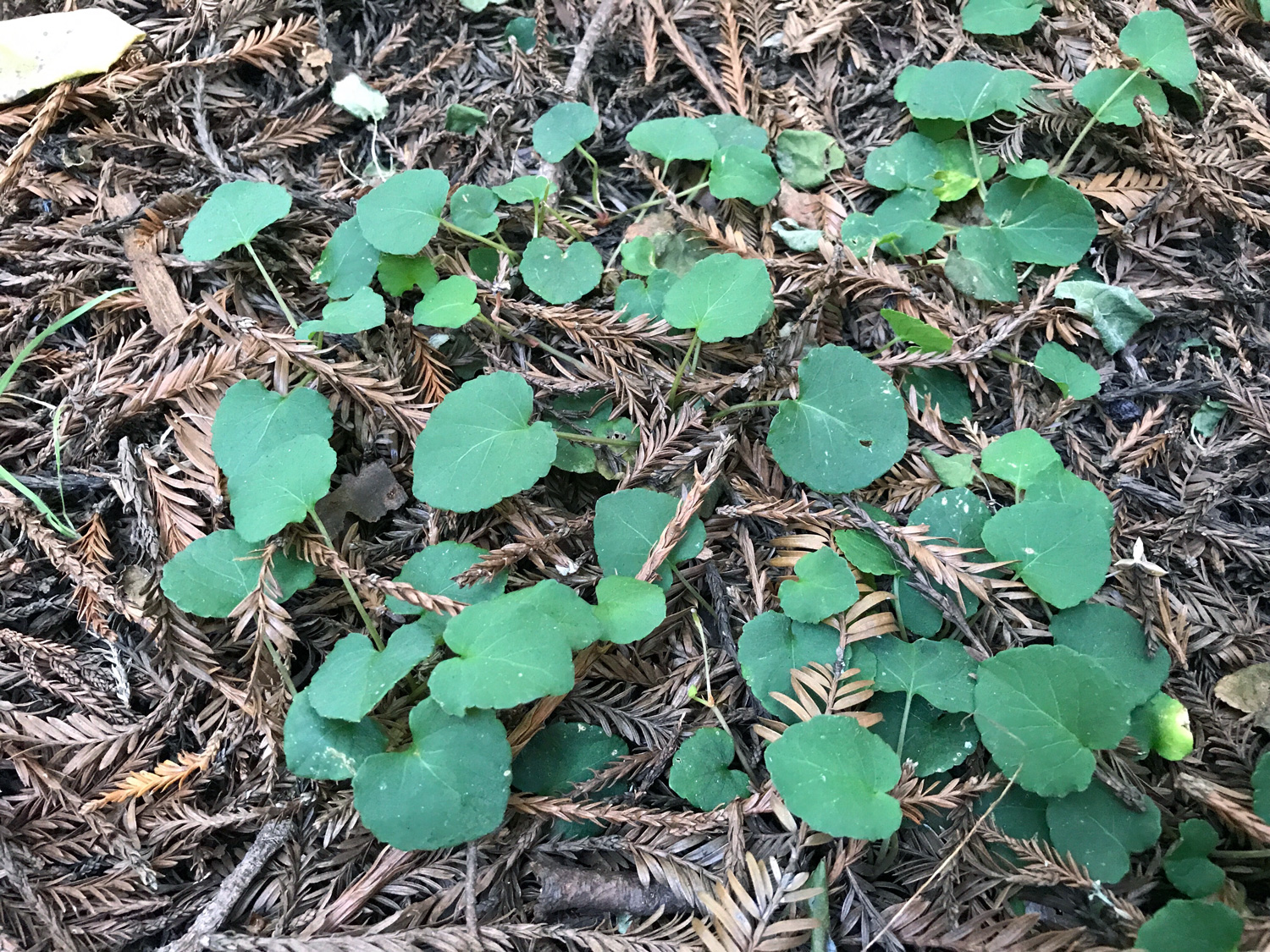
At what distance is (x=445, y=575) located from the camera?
160cm

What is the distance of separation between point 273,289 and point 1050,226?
2021 millimetres

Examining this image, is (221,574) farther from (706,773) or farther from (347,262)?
(706,773)

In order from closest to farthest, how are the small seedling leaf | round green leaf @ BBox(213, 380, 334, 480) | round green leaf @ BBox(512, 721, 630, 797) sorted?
round green leaf @ BBox(512, 721, 630, 797)
round green leaf @ BBox(213, 380, 334, 480)
the small seedling leaf

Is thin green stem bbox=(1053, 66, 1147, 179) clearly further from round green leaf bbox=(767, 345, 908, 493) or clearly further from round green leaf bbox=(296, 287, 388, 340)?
round green leaf bbox=(296, 287, 388, 340)

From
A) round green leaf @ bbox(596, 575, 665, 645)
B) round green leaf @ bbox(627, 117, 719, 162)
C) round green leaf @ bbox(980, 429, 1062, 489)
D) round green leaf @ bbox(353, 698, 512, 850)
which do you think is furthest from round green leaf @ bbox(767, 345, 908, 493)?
round green leaf @ bbox(353, 698, 512, 850)

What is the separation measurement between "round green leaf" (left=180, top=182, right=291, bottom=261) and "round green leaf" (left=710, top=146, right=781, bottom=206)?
1121 millimetres

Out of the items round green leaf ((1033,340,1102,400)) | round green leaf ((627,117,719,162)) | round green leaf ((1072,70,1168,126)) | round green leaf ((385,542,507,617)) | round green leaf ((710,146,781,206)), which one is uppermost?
round green leaf ((1072,70,1168,126))

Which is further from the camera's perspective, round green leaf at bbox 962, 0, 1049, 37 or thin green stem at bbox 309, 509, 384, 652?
round green leaf at bbox 962, 0, 1049, 37

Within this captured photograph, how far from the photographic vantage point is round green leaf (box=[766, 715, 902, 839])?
130 centimetres

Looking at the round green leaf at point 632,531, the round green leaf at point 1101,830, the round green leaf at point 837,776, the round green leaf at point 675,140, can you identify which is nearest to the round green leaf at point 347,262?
the round green leaf at point 675,140

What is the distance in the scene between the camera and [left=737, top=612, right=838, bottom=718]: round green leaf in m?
1.52

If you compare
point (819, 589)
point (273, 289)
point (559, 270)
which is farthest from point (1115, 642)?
point (273, 289)

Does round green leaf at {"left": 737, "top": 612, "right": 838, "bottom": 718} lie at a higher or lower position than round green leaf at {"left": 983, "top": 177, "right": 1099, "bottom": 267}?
lower

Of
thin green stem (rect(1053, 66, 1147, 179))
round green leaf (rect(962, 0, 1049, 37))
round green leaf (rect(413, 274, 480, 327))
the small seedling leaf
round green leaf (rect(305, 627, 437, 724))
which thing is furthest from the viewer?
round green leaf (rect(962, 0, 1049, 37))
